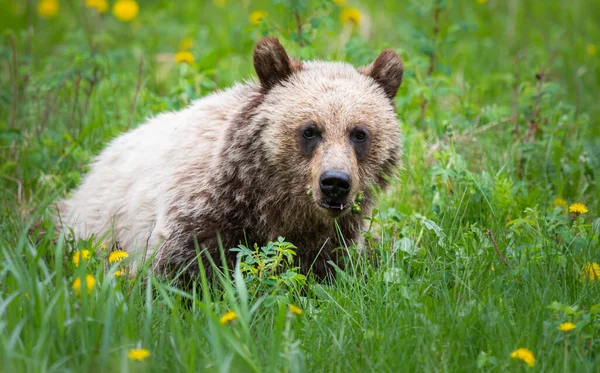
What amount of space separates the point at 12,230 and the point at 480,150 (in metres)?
3.40

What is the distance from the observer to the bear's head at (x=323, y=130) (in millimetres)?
4605

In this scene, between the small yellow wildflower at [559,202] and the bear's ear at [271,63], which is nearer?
the bear's ear at [271,63]

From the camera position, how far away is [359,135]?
4852mm

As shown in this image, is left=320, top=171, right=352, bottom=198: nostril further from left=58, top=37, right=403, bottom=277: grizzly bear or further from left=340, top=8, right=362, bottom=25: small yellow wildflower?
left=340, top=8, right=362, bottom=25: small yellow wildflower

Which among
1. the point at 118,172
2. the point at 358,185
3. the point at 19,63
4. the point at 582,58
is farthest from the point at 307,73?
the point at 582,58

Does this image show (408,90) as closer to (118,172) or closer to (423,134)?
(423,134)

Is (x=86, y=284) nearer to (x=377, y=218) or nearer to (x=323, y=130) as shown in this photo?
(x=323, y=130)

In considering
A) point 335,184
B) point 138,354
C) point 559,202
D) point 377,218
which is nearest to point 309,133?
point 335,184

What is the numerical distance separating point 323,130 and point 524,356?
6.14 ft

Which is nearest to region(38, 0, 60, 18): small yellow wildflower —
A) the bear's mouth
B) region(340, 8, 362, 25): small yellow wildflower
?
region(340, 8, 362, 25): small yellow wildflower

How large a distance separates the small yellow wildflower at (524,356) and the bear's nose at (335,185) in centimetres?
145

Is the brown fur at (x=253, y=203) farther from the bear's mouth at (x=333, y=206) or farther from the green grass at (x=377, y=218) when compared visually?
the green grass at (x=377, y=218)

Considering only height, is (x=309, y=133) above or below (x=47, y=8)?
below

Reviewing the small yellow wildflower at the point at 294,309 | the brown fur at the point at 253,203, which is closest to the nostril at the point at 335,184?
the brown fur at the point at 253,203
